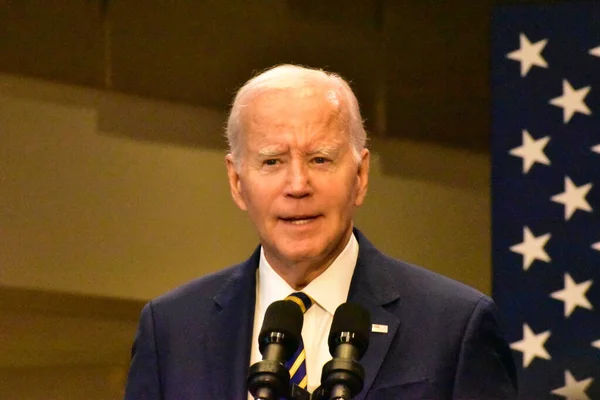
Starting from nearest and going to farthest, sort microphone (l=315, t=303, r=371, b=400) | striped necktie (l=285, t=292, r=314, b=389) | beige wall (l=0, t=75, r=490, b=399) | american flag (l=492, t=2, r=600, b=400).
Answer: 1. microphone (l=315, t=303, r=371, b=400)
2. striped necktie (l=285, t=292, r=314, b=389)
3. beige wall (l=0, t=75, r=490, b=399)
4. american flag (l=492, t=2, r=600, b=400)

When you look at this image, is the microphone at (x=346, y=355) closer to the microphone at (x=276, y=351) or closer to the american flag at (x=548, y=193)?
the microphone at (x=276, y=351)

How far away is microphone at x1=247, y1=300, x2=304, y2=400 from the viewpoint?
1.60 metres

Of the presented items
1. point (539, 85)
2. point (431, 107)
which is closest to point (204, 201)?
point (431, 107)

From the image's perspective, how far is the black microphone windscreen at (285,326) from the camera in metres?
1.70

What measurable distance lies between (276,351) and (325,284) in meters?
0.66

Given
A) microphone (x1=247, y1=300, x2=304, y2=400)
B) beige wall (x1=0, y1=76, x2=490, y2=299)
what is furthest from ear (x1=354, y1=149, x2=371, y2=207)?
beige wall (x1=0, y1=76, x2=490, y2=299)

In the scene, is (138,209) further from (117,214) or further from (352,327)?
(352,327)

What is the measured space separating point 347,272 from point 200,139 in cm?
162

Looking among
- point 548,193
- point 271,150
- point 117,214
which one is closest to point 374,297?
point 271,150

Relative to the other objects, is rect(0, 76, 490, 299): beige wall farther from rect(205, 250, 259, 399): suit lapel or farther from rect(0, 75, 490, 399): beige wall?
rect(205, 250, 259, 399): suit lapel

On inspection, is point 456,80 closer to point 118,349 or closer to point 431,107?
point 431,107

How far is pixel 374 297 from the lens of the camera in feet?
7.57

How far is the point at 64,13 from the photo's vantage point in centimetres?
361

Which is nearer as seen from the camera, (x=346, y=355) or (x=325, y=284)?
(x=346, y=355)
